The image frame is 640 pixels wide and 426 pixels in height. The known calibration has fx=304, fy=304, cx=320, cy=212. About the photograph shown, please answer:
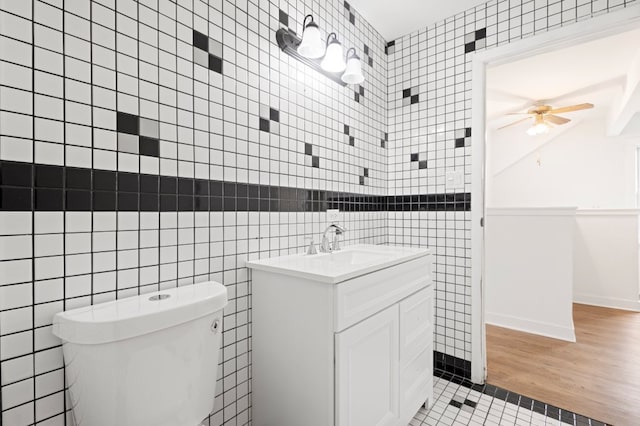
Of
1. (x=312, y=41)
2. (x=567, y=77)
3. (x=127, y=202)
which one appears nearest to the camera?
(x=127, y=202)

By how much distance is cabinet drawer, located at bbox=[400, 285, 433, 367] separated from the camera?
1404 mm

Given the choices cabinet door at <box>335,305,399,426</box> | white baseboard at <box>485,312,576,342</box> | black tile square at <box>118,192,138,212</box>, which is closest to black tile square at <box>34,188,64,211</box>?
black tile square at <box>118,192,138,212</box>

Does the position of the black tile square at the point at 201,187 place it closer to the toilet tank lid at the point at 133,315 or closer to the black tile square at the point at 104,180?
the black tile square at the point at 104,180

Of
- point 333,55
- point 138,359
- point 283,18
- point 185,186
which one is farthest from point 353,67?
point 138,359

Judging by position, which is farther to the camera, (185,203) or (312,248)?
(312,248)

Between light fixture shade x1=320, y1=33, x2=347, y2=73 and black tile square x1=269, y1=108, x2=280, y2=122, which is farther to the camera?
light fixture shade x1=320, y1=33, x2=347, y2=73

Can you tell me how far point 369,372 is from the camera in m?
1.18

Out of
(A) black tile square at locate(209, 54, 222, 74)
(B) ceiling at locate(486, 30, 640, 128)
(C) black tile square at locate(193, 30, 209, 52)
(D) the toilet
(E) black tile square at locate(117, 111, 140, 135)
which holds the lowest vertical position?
(D) the toilet

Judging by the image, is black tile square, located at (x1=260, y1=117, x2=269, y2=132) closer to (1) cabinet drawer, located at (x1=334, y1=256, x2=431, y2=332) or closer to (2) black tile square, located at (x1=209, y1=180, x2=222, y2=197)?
(2) black tile square, located at (x1=209, y1=180, x2=222, y2=197)

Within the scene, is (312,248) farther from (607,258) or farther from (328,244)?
(607,258)

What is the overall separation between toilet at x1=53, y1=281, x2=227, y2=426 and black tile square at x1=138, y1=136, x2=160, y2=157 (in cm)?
47

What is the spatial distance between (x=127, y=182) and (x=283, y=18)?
1.11m

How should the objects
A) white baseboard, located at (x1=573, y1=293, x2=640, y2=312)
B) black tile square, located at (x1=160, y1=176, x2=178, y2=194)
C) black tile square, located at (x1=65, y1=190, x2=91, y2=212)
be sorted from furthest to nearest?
1. white baseboard, located at (x1=573, y1=293, x2=640, y2=312)
2. black tile square, located at (x1=160, y1=176, x2=178, y2=194)
3. black tile square, located at (x1=65, y1=190, x2=91, y2=212)

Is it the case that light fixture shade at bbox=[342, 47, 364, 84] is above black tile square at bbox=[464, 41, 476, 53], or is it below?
below
